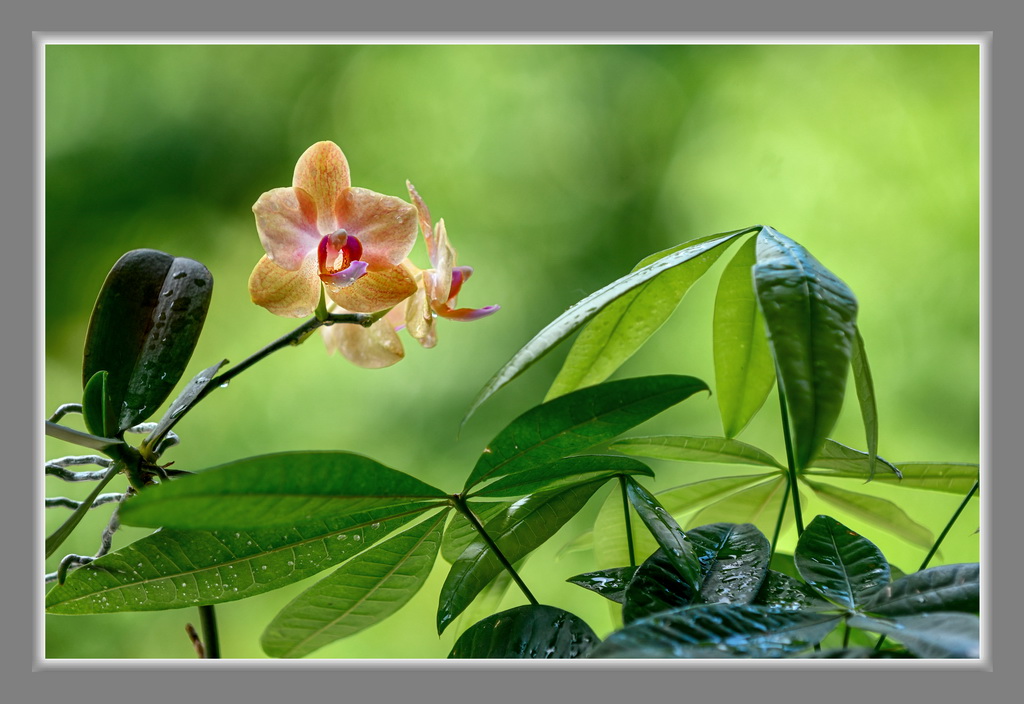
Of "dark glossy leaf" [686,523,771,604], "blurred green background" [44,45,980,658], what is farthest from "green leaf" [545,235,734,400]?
"blurred green background" [44,45,980,658]

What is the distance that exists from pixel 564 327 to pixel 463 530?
0.49 ft

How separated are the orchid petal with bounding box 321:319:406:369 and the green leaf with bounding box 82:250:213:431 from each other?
0.09 metres

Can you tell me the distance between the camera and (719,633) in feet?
0.89

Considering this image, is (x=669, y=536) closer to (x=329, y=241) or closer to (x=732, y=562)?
(x=732, y=562)

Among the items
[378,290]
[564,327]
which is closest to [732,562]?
[564,327]

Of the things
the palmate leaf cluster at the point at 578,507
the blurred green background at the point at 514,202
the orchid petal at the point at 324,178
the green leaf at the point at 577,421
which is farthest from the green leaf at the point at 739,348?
the blurred green background at the point at 514,202

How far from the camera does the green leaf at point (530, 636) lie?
0.32m

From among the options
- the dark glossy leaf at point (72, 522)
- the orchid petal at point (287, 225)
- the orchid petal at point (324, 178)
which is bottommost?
the dark glossy leaf at point (72, 522)

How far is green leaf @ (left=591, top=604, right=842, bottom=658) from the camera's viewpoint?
252 mm

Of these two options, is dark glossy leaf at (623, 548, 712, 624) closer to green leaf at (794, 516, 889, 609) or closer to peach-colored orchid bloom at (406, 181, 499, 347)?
green leaf at (794, 516, 889, 609)

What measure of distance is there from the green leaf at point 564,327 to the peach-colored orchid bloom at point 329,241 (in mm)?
128

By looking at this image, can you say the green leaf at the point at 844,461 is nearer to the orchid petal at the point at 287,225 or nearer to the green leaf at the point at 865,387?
the green leaf at the point at 865,387

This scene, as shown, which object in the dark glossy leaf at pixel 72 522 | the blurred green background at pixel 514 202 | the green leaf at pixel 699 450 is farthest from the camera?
the blurred green background at pixel 514 202

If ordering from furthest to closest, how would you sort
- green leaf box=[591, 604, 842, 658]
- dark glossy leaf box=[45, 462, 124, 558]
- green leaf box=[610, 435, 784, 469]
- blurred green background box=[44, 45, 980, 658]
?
A: blurred green background box=[44, 45, 980, 658]
green leaf box=[610, 435, 784, 469]
dark glossy leaf box=[45, 462, 124, 558]
green leaf box=[591, 604, 842, 658]
